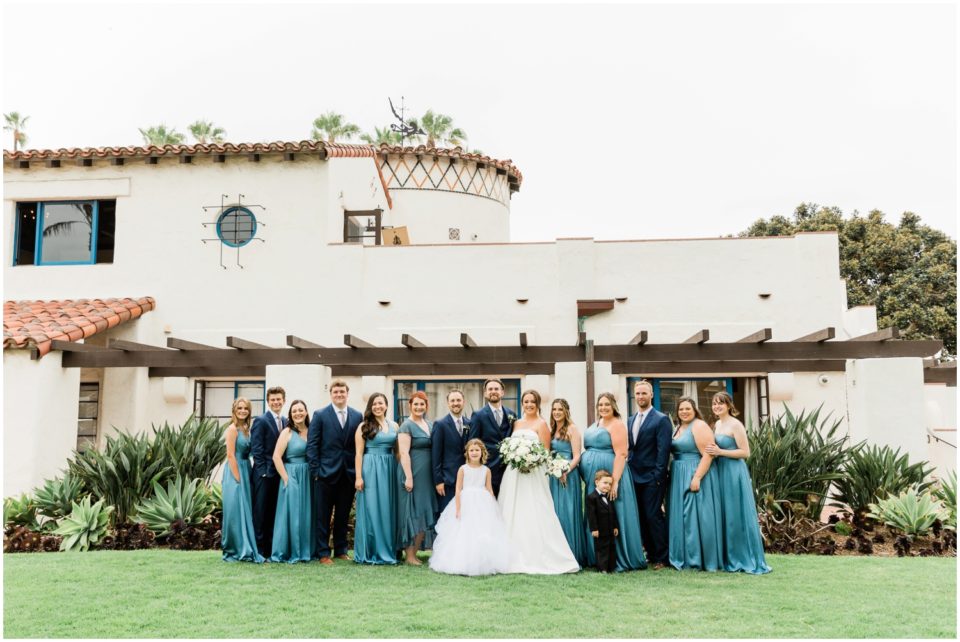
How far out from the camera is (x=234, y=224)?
14664 mm

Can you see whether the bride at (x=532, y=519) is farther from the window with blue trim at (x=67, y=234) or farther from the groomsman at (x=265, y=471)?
the window with blue trim at (x=67, y=234)

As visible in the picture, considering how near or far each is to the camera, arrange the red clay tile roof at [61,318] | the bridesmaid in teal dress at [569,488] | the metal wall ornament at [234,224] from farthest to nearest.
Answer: the metal wall ornament at [234,224] < the red clay tile roof at [61,318] < the bridesmaid in teal dress at [569,488]

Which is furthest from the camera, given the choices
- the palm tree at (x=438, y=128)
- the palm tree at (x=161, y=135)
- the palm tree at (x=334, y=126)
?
the palm tree at (x=161, y=135)

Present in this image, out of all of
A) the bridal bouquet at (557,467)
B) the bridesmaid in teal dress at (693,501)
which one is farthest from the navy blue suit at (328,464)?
the bridesmaid in teal dress at (693,501)

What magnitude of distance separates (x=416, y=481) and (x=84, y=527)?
4263mm

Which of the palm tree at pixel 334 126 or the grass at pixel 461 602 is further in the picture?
the palm tree at pixel 334 126

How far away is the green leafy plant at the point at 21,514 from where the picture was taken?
10133 mm

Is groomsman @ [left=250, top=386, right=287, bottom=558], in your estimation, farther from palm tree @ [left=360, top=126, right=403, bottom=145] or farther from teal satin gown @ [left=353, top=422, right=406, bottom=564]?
palm tree @ [left=360, top=126, right=403, bottom=145]

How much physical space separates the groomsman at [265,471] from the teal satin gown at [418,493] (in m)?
1.28

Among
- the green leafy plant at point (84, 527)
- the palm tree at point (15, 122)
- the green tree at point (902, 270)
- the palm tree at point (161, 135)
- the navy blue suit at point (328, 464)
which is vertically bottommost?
the green leafy plant at point (84, 527)

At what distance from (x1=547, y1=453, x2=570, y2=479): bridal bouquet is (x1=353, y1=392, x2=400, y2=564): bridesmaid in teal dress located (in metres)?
1.60

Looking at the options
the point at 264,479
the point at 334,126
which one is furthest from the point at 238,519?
the point at 334,126

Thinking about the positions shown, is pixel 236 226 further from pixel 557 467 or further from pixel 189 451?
pixel 557 467

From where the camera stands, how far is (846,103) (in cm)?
1620
